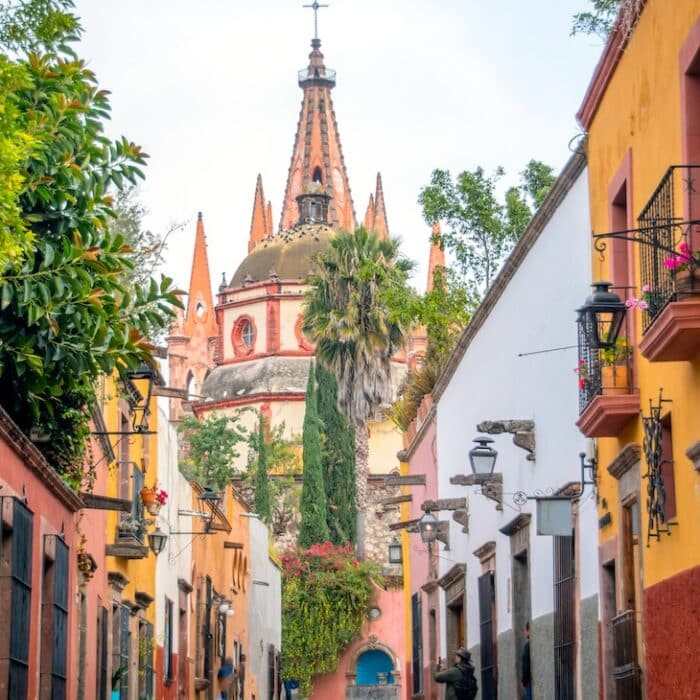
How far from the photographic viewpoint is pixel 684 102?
12.0 meters

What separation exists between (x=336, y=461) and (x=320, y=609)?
8301mm

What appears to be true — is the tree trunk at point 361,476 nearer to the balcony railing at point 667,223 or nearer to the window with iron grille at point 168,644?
the window with iron grille at point 168,644

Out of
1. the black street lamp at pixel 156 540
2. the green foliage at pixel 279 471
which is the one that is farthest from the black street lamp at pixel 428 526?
the green foliage at pixel 279 471

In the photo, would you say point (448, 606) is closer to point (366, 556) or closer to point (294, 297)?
point (366, 556)

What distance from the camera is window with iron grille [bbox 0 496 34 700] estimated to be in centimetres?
1459

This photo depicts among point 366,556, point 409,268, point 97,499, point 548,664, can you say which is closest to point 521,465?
point 548,664

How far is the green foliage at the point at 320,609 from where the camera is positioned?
56.2 metres

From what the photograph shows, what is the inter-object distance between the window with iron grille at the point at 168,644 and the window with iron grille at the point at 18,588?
13.7 metres

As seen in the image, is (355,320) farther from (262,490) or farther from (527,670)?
(527,670)

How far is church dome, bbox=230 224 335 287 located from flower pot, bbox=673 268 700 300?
227ft

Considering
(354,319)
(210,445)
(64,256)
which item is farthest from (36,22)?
(210,445)

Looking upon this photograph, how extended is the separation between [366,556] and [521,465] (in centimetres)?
4426

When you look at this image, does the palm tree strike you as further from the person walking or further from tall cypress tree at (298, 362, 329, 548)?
the person walking

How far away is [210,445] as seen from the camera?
7331cm
